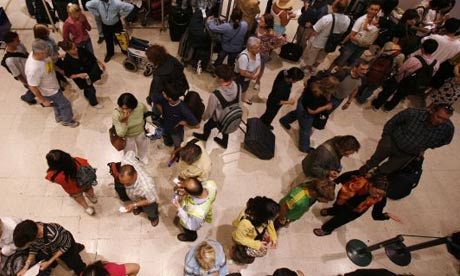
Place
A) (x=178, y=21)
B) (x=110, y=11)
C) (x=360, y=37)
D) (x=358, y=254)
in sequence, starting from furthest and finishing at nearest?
(x=178, y=21), (x=360, y=37), (x=110, y=11), (x=358, y=254)

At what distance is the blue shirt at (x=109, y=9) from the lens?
5.03m

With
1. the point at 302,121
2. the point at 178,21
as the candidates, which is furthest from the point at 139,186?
the point at 178,21

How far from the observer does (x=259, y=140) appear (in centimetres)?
472

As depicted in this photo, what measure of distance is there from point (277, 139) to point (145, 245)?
264 cm

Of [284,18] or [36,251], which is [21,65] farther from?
[284,18]

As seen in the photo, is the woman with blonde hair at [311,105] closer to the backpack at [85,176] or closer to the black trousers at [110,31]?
the backpack at [85,176]

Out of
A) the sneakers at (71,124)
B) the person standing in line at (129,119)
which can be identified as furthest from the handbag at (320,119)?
the sneakers at (71,124)

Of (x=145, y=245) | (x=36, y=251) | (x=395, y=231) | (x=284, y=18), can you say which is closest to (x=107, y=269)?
(x=36, y=251)

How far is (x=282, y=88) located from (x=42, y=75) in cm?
314

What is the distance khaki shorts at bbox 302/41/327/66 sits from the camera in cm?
581

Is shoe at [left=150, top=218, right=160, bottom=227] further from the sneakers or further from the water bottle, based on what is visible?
the water bottle

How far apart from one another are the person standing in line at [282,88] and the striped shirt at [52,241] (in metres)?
3.12

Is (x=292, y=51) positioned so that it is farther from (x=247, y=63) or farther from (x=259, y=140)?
(x=259, y=140)

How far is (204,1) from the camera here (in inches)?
225
